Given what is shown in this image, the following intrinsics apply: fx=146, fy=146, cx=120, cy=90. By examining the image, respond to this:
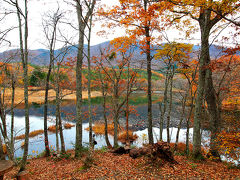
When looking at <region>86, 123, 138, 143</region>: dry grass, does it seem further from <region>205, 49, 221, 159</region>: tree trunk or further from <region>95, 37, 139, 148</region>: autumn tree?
<region>205, 49, 221, 159</region>: tree trunk

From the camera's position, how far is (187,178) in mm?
4980

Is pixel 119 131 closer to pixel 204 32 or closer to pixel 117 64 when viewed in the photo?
pixel 117 64

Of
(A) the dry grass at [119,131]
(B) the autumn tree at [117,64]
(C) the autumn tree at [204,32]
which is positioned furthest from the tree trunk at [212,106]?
(A) the dry grass at [119,131]

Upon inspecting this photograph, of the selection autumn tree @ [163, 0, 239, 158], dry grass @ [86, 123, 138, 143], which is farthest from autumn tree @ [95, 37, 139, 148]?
dry grass @ [86, 123, 138, 143]

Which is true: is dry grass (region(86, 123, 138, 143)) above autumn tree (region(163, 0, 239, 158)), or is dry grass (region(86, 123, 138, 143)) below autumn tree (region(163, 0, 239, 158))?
below

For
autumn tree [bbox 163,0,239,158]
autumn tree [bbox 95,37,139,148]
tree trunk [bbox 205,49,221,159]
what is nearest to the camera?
autumn tree [bbox 163,0,239,158]

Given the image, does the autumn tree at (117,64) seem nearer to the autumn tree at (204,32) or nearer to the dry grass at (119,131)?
the autumn tree at (204,32)

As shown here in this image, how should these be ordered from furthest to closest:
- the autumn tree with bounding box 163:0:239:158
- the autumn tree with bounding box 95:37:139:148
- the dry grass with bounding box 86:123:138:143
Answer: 1. the dry grass with bounding box 86:123:138:143
2. the autumn tree with bounding box 95:37:139:148
3. the autumn tree with bounding box 163:0:239:158

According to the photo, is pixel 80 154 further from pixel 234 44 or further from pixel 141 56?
pixel 234 44

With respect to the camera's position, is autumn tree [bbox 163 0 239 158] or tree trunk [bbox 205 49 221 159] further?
Answer: tree trunk [bbox 205 49 221 159]

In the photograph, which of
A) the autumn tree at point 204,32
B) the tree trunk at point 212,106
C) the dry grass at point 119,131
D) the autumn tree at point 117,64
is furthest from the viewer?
the dry grass at point 119,131

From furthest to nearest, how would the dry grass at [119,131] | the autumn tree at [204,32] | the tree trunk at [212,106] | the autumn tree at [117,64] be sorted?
the dry grass at [119,131]
the autumn tree at [117,64]
the tree trunk at [212,106]
the autumn tree at [204,32]

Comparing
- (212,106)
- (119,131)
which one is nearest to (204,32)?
(212,106)

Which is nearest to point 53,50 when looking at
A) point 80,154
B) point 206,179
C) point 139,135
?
point 80,154
